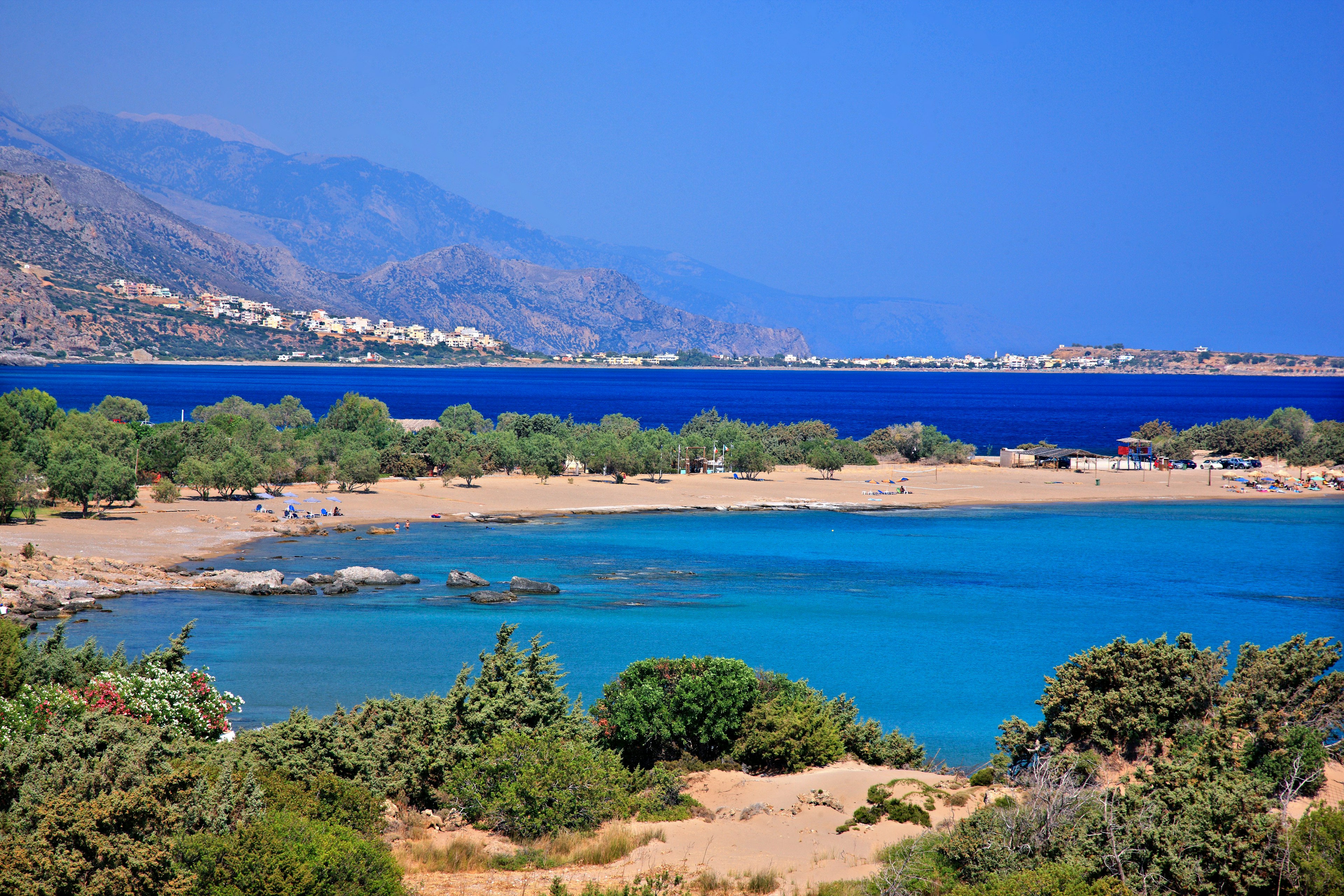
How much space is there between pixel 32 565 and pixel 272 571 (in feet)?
24.9

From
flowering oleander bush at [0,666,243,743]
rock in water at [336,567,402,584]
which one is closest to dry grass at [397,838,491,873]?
flowering oleander bush at [0,666,243,743]

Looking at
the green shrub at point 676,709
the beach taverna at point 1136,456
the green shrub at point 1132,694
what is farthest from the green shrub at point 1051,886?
the beach taverna at point 1136,456

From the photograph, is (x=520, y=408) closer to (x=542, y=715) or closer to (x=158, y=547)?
(x=158, y=547)

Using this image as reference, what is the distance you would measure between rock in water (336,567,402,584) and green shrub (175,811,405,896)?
27.5 metres

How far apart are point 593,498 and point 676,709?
43.6 metres

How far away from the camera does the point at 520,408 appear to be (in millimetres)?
142250

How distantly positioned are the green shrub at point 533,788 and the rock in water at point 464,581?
22.9m

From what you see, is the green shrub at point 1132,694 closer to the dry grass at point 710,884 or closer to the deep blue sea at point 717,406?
the dry grass at point 710,884

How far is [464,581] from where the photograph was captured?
36.6 m

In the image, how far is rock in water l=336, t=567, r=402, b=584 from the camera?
120 ft

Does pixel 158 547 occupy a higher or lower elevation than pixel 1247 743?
lower

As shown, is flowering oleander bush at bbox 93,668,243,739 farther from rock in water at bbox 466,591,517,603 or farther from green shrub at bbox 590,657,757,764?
rock in water at bbox 466,591,517,603

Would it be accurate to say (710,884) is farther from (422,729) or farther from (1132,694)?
(1132,694)

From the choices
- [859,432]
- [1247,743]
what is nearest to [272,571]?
[1247,743]
